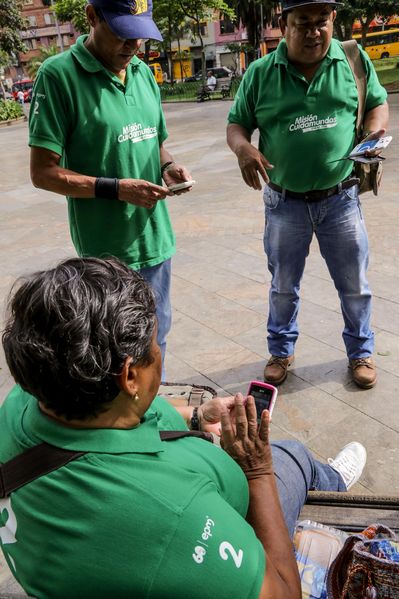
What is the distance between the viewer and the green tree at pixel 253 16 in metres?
34.4

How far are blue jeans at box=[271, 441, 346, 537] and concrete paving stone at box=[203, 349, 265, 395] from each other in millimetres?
1229

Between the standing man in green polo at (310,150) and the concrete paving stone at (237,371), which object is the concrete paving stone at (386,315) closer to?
the standing man in green polo at (310,150)

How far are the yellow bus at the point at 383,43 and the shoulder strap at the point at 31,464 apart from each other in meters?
45.4

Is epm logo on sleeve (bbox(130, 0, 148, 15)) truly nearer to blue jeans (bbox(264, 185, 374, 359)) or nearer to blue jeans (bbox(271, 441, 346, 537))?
blue jeans (bbox(264, 185, 374, 359))

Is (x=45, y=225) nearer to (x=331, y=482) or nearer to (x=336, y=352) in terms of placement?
(x=336, y=352)

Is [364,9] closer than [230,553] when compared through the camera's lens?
No

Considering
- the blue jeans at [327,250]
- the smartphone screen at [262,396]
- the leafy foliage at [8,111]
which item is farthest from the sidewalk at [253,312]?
the leafy foliage at [8,111]

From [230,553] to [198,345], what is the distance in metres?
2.76

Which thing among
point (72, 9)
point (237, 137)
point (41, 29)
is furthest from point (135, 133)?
point (41, 29)

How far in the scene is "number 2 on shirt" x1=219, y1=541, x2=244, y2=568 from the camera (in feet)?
3.41

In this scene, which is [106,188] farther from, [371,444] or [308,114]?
[371,444]

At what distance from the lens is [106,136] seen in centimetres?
229

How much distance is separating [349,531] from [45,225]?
6.40 m

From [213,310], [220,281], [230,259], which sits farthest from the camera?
[230,259]
